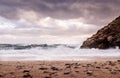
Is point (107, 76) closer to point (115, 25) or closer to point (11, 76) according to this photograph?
point (11, 76)

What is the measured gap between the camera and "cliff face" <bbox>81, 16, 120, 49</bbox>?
3394cm

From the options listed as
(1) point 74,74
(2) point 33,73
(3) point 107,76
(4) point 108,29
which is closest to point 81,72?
(1) point 74,74

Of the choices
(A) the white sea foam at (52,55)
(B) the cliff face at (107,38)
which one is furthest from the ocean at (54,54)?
(B) the cliff face at (107,38)

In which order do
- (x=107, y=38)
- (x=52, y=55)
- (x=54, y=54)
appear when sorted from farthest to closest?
(x=107, y=38)
(x=54, y=54)
(x=52, y=55)

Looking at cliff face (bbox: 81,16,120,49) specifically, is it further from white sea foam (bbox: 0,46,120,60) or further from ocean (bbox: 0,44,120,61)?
white sea foam (bbox: 0,46,120,60)

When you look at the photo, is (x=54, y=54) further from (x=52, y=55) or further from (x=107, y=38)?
(x=107, y=38)

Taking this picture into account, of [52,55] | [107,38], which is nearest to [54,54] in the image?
[52,55]

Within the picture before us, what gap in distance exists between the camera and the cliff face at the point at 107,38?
33.9 metres

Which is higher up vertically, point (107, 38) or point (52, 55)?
point (107, 38)

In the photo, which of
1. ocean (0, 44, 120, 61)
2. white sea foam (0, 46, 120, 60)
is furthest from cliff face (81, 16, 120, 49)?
white sea foam (0, 46, 120, 60)

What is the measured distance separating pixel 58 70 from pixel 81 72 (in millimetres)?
948

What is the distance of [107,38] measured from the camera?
35688 millimetres

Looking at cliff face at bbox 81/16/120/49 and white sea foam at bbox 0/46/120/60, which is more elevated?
cliff face at bbox 81/16/120/49

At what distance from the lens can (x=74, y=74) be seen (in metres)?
9.07
